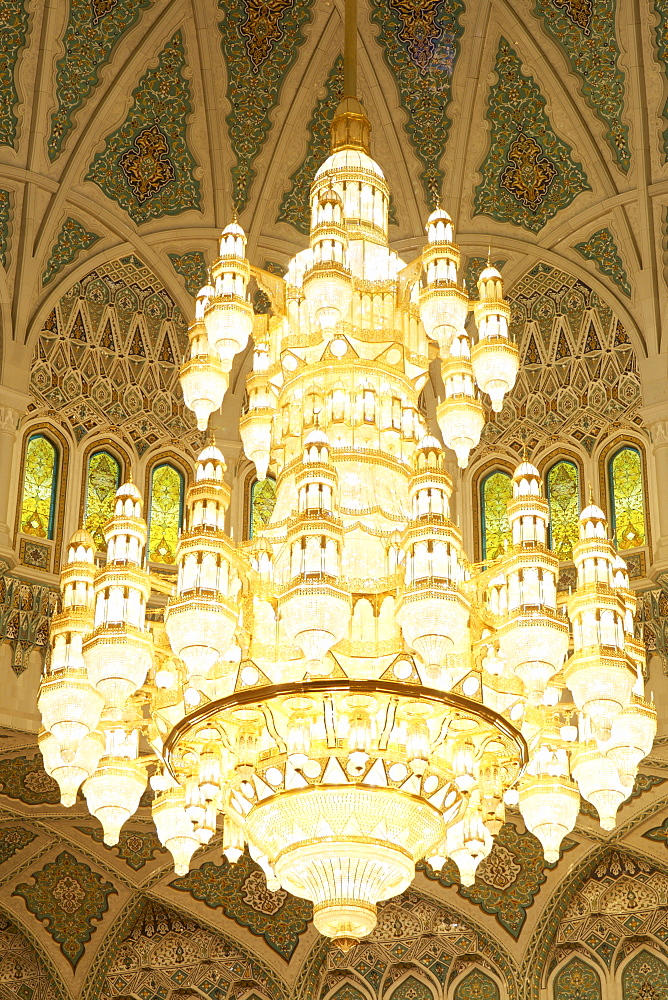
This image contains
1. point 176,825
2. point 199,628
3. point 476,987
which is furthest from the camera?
point 476,987

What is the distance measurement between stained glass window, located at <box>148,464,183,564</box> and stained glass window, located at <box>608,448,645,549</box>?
3.37 m

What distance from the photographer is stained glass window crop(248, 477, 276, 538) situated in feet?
46.7

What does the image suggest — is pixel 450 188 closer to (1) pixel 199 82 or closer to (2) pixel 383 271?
(1) pixel 199 82

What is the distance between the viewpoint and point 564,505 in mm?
14078

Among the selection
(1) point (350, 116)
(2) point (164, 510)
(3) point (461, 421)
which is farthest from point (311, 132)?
(3) point (461, 421)

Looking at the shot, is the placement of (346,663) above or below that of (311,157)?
below

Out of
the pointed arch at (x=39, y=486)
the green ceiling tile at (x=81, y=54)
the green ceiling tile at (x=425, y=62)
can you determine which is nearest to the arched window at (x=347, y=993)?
the pointed arch at (x=39, y=486)

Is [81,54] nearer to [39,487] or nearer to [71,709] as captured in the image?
[39,487]

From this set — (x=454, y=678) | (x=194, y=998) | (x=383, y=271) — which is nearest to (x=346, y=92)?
(x=383, y=271)

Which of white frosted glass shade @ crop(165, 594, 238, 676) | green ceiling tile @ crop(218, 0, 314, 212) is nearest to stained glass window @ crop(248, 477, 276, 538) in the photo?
green ceiling tile @ crop(218, 0, 314, 212)

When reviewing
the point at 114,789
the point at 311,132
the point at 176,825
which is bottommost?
the point at 176,825

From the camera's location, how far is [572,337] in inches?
569

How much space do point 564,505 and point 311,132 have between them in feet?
12.0

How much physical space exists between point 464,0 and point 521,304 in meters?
2.45
